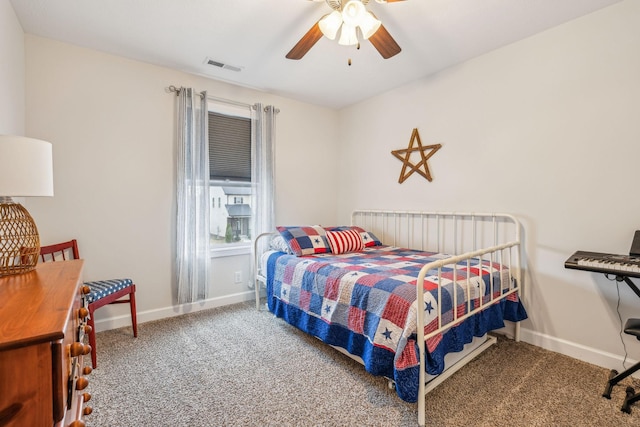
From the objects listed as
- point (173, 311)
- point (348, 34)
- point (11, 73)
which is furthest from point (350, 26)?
point (173, 311)

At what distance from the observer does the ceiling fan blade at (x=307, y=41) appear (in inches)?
69.9

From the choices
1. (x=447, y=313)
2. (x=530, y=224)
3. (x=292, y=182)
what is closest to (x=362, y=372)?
(x=447, y=313)

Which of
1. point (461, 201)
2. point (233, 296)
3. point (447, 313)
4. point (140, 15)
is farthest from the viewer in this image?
point (233, 296)

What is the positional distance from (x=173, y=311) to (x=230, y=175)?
142cm

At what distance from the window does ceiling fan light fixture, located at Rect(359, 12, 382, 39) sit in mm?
1825

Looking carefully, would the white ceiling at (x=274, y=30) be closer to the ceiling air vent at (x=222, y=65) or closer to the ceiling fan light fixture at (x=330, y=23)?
the ceiling air vent at (x=222, y=65)

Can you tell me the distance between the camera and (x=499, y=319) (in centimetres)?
208

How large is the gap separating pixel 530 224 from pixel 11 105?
358 cm

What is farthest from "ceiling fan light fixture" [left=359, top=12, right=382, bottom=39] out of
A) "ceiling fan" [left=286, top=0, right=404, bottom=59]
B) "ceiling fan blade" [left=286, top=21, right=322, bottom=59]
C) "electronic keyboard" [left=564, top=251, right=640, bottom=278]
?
"electronic keyboard" [left=564, top=251, right=640, bottom=278]

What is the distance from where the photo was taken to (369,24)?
1672 millimetres

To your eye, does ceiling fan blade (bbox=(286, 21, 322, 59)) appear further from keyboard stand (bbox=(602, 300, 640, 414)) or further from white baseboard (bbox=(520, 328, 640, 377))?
white baseboard (bbox=(520, 328, 640, 377))

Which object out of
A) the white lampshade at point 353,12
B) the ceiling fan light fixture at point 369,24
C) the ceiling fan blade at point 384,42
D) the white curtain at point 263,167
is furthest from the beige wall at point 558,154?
the white curtain at point 263,167

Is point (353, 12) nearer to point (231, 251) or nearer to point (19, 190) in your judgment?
point (19, 190)

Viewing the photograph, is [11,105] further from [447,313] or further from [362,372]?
[447,313]
